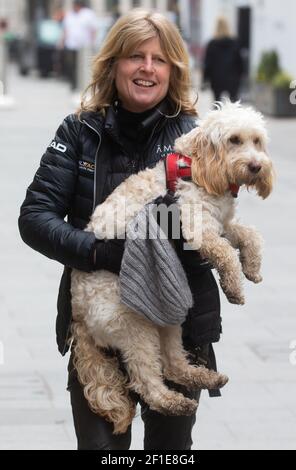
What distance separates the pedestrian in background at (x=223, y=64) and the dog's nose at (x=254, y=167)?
16.2 meters

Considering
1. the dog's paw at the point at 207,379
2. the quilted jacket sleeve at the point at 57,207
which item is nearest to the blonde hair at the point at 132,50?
the quilted jacket sleeve at the point at 57,207

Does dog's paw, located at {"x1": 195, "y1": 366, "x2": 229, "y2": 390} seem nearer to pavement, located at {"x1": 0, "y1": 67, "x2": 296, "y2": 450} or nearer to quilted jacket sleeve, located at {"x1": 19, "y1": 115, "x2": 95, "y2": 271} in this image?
quilted jacket sleeve, located at {"x1": 19, "y1": 115, "x2": 95, "y2": 271}

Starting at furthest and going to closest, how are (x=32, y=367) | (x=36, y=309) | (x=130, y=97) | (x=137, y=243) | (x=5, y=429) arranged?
(x=36, y=309) < (x=32, y=367) < (x=5, y=429) < (x=130, y=97) < (x=137, y=243)

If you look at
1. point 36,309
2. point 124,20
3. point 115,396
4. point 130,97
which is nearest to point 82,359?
point 115,396

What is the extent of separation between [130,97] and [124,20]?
238 mm

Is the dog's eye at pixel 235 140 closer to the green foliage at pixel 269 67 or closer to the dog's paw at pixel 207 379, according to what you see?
the dog's paw at pixel 207 379

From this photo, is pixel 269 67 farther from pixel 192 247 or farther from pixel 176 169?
pixel 192 247

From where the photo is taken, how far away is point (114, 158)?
12.2 feet

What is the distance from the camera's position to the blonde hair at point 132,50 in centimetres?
362

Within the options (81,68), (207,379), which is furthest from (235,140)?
(81,68)

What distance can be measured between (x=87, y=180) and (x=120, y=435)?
827 mm

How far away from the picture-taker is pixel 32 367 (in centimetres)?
665
